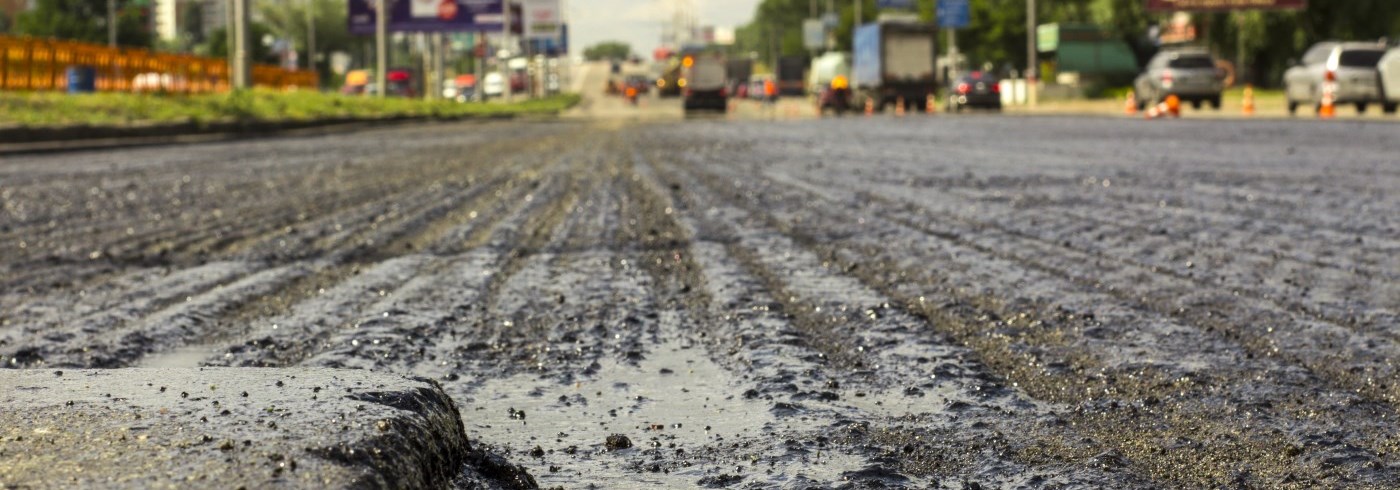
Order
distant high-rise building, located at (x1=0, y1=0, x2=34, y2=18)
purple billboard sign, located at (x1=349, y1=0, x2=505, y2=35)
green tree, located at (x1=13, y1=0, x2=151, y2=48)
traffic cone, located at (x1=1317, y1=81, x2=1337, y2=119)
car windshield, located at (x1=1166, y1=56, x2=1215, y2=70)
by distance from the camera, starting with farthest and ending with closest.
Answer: distant high-rise building, located at (x1=0, y1=0, x2=34, y2=18)
green tree, located at (x1=13, y1=0, x2=151, y2=48)
purple billboard sign, located at (x1=349, y1=0, x2=505, y2=35)
car windshield, located at (x1=1166, y1=56, x2=1215, y2=70)
traffic cone, located at (x1=1317, y1=81, x2=1337, y2=119)

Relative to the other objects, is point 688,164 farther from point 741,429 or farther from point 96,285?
point 741,429

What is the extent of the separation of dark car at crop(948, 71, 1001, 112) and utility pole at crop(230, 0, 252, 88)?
23218 millimetres

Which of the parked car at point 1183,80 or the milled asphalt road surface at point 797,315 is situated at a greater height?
the parked car at point 1183,80

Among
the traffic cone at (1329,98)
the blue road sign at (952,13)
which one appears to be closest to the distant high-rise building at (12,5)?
the blue road sign at (952,13)

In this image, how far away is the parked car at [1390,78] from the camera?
27.5 meters

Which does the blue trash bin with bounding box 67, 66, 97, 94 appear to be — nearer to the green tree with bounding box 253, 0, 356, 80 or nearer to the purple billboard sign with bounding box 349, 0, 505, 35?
the purple billboard sign with bounding box 349, 0, 505, 35

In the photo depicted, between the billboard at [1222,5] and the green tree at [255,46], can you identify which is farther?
the green tree at [255,46]

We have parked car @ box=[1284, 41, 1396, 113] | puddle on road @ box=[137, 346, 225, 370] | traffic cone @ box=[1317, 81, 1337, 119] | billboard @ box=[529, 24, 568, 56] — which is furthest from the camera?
billboard @ box=[529, 24, 568, 56]

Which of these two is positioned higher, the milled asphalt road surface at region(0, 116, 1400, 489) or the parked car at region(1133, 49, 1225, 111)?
the parked car at region(1133, 49, 1225, 111)

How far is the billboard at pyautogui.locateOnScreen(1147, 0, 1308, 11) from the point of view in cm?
4709

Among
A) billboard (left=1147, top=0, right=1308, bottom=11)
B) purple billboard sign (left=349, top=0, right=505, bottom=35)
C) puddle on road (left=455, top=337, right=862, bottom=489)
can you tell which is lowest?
puddle on road (left=455, top=337, right=862, bottom=489)

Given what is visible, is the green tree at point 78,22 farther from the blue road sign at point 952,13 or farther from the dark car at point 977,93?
the dark car at point 977,93

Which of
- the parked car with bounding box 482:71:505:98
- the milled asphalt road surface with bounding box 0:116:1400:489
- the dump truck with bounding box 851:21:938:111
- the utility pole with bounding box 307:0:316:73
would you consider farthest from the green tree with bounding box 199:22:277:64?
the milled asphalt road surface with bounding box 0:116:1400:489

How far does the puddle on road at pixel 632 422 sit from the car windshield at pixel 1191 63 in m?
34.6
